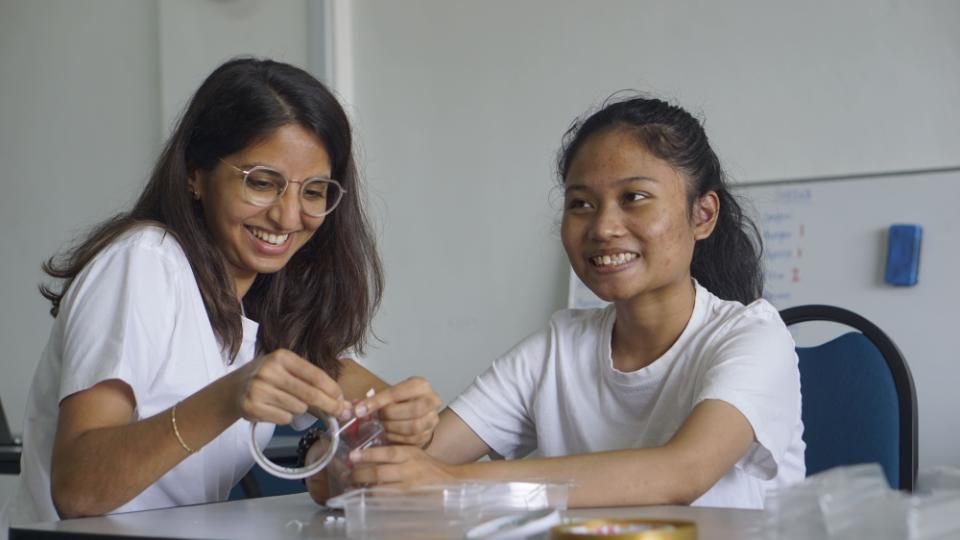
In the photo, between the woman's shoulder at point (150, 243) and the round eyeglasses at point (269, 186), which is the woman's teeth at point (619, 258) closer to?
the round eyeglasses at point (269, 186)

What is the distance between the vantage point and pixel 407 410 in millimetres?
1312

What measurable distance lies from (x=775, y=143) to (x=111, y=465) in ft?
6.58

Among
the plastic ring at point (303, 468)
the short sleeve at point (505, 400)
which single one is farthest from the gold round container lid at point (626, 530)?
the short sleeve at point (505, 400)

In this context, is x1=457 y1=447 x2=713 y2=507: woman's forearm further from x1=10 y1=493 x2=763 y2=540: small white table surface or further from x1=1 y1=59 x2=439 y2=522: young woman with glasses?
x1=1 y1=59 x2=439 y2=522: young woman with glasses

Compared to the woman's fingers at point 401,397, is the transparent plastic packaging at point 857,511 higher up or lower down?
higher up

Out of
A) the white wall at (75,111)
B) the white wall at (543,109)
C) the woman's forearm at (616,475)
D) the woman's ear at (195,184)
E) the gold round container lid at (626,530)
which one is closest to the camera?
the gold round container lid at (626,530)

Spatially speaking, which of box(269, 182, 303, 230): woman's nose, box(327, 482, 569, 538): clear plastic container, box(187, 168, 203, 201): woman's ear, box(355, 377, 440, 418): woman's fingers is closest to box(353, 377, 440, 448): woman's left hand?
box(355, 377, 440, 418): woman's fingers

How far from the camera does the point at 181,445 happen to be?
130cm

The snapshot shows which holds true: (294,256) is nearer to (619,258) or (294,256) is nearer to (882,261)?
(619,258)

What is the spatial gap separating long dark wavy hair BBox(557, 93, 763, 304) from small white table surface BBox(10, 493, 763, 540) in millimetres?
593

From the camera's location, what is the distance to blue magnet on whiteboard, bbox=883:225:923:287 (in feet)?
8.58

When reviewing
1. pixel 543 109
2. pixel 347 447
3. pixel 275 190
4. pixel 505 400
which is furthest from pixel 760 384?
pixel 543 109

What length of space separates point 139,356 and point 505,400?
0.55 metres

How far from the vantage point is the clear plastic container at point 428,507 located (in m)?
1.03
